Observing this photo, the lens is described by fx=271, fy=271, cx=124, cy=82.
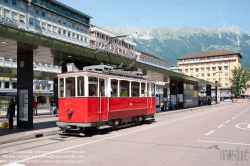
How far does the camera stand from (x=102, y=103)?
13.1 meters

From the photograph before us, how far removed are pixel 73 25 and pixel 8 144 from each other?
58.8 m

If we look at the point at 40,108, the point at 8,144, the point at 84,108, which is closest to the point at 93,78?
the point at 84,108

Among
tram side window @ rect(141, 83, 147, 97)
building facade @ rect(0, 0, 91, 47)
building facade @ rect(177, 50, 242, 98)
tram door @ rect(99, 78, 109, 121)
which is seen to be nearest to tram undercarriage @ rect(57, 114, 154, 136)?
tram door @ rect(99, 78, 109, 121)

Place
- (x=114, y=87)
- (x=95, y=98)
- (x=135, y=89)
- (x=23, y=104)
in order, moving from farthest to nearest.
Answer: (x=135, y=89) → (x=23, y=104) → (x=114, y=87) → (x=95, y=98)

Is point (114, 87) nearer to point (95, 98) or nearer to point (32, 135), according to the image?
point (95, 98)

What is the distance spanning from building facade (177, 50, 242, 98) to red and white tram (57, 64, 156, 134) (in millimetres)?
105708

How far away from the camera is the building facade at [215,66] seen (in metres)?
118

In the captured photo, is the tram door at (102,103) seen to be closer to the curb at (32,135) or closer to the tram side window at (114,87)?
the tram side window at (114,87)

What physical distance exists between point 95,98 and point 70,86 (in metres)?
1.33

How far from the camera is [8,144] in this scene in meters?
10.3

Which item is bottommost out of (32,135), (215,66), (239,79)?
(32,135)

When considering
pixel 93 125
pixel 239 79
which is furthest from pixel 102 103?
pixel 239 79

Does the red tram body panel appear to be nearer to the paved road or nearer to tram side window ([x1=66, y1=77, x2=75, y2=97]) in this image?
tram side window ([x1=66, y1=77, x2=75, y2=97])

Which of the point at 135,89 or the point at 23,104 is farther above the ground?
the point at 135,89
